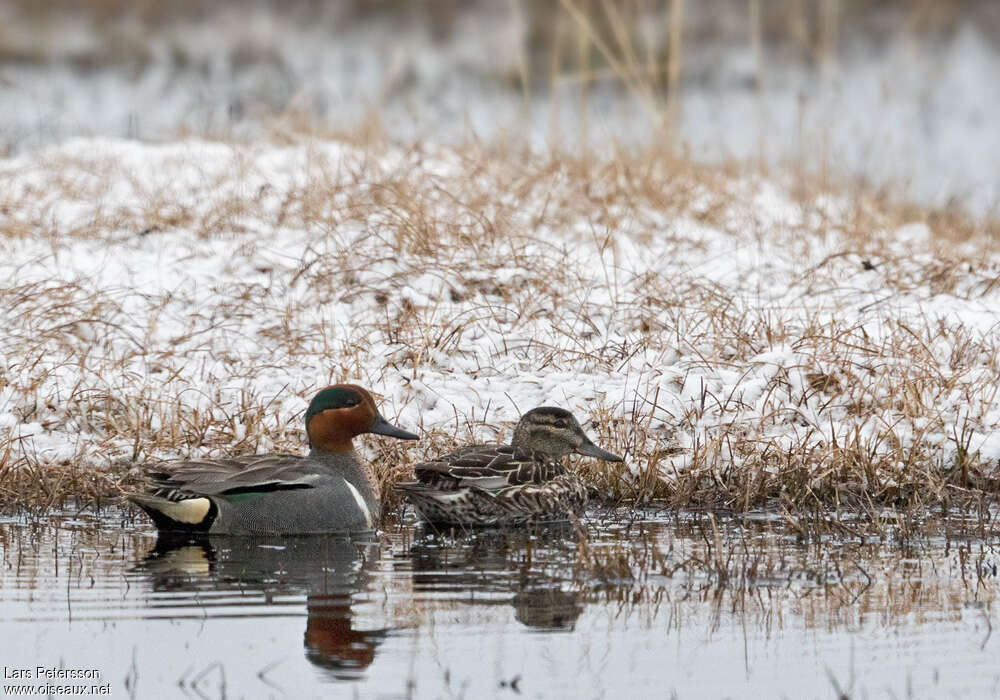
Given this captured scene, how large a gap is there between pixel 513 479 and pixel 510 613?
6.66 feet

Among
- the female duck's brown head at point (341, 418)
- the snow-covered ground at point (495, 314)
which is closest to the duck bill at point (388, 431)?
the female duck's brown head at point (341, 418)

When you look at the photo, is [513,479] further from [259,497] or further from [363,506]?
[259,497]

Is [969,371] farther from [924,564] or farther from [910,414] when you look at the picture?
[924,564]

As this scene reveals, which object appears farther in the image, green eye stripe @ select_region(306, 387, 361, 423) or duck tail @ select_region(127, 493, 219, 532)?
green eye stripe @ select_region(306, 387, 361, 423)

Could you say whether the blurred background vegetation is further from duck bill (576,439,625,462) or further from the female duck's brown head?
the female duck's brown head

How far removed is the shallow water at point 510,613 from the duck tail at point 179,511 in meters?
0.13

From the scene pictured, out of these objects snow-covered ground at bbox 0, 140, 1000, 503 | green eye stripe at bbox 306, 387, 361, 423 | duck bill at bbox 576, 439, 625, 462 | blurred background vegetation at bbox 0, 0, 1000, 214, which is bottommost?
duck bill at bbox 576, 439, 625, 462

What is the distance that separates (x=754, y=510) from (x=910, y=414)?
1171 mm

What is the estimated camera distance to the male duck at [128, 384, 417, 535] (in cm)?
668

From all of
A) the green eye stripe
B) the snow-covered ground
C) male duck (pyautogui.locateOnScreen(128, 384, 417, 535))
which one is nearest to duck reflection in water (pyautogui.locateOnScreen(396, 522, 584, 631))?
male duck (pyautogui.locateOnScreen(128, 384, 417, 535))

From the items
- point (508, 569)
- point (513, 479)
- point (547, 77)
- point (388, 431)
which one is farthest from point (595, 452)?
point (547, 77)

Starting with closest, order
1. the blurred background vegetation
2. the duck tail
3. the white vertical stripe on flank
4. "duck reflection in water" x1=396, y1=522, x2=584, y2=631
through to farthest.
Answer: "duck reflection in water" x1=396, y1=522, x2=584, y2=631
the duck tail
the white vertical stripe on flank
the blurred background vegetation

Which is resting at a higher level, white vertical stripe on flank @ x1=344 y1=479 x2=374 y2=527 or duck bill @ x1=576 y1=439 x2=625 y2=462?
duck bill @ x1=576 y1=439 x2=625 y2=462

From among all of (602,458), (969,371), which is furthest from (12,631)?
(969,371)
